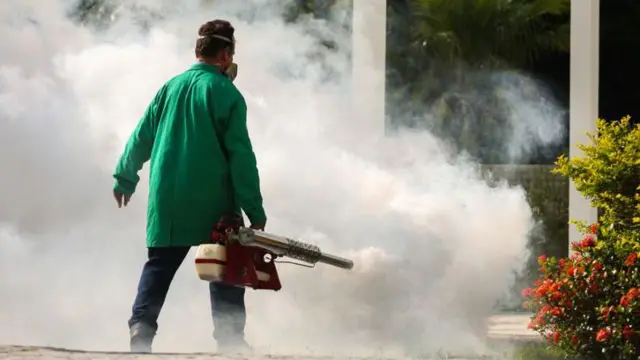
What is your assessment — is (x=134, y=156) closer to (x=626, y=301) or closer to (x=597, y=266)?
(x=597, y=266)

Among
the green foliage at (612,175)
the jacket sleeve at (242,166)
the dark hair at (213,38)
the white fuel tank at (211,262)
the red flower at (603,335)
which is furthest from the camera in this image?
the green foliage at (612,175)

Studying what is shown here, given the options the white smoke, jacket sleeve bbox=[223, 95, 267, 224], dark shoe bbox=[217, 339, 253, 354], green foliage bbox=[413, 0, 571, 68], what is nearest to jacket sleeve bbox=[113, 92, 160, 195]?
Answer: jacket sleeve bbox=[223, 95, 267, 224]

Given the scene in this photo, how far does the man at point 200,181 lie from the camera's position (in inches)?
325

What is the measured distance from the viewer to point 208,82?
8281mm

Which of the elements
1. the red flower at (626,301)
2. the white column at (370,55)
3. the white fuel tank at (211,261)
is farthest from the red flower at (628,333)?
the white column at (370,55)

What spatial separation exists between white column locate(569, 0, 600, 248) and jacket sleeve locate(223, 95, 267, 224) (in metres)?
3.53

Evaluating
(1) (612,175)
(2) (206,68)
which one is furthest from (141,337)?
(1) (612,175)

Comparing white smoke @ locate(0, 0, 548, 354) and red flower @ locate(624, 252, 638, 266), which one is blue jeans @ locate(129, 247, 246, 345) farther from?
red flower @ locate(624, 252, 638, 266)

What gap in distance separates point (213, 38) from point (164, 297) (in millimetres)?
1327

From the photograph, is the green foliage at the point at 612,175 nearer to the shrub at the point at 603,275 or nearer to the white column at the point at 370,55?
the shrub at the point at 603,275

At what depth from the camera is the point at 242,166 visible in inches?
323

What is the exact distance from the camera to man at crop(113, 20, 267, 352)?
8250mm

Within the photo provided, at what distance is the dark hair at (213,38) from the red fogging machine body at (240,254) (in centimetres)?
85

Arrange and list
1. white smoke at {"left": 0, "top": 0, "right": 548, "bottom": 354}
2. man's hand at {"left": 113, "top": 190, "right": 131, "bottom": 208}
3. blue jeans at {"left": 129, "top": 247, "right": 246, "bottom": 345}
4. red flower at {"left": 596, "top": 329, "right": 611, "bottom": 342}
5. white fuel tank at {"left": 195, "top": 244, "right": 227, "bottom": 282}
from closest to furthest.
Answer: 1. white fuel tank at {"left": 195, "top": 244, "right": 227, "bottom": 282}
2. red flower at {"left": 596, "top": 329, "right": 611, "bottom": 342}
3. blue jeans at {"left": 129, "top": 247, "right": 246, "bottom": 345}
4. man's hand at {"left": 113, "top": 190, "right": 131, "bottom": 208}
5. white smoke at {"left": 0, "top": 0, "right": 548, "bottom": 354}
